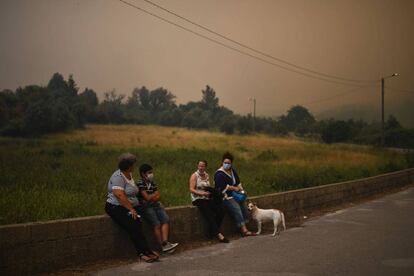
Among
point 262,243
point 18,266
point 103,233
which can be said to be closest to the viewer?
point 18,266

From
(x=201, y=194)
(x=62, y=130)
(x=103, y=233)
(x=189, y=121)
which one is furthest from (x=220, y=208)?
(x=189, y=121)

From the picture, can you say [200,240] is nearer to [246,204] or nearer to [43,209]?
[246,204]

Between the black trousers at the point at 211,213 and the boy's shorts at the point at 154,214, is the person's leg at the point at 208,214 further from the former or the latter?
the boy's shorts at the point at 154,214

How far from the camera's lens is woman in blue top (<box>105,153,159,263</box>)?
6602mm

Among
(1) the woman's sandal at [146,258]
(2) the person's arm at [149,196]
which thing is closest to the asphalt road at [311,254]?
(1) the woman's sandal at [146,258]

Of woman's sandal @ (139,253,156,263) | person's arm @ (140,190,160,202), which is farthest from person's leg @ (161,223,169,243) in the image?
woman's sandal @ (139,253,156,263)

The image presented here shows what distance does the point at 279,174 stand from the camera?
1708cm

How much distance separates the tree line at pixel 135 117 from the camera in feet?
172

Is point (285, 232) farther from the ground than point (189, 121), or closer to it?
closer to it

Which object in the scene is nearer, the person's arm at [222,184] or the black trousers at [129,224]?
the black trousers at [129,224]

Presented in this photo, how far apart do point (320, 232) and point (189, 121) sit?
99.9 m

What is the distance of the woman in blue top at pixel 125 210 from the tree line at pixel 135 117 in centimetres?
4709

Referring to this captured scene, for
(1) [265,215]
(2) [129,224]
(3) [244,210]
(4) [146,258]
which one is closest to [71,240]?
(2) [129,224]

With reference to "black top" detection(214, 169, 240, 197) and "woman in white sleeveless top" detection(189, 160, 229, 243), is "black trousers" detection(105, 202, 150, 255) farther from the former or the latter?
"black top" detection(214, 169, 240, 197)
